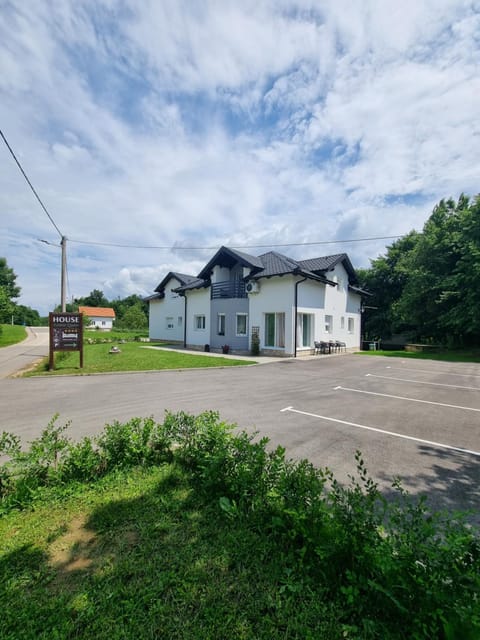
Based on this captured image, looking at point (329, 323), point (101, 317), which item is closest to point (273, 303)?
point (329, 323)

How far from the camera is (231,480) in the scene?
3.12m

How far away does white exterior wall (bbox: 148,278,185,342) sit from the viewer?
2681cm

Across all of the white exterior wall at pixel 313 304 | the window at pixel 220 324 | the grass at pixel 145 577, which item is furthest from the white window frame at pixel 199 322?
the grass at pixel 145 577

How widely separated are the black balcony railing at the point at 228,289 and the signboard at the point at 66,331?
1016 cm

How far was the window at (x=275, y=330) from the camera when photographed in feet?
60.3

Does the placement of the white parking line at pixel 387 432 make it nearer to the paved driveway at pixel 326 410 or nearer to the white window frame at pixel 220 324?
the paved driveway at pixel 326 410

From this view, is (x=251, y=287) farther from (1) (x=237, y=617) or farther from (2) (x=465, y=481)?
(1) (x=237, y=617)

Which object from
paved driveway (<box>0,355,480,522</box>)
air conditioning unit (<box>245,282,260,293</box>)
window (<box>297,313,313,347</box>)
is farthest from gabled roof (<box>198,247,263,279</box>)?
paved driveway (<box>0,355,480,522</box>)

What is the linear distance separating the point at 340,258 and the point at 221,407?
17.3 meters

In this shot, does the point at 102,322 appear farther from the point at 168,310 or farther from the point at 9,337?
the point at 168,310

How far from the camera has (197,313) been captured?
22.8m

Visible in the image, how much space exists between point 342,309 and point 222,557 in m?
21.5

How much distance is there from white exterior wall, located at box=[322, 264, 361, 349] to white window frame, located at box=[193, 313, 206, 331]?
8847mm

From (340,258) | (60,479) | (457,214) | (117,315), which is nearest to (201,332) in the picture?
(340,258)
